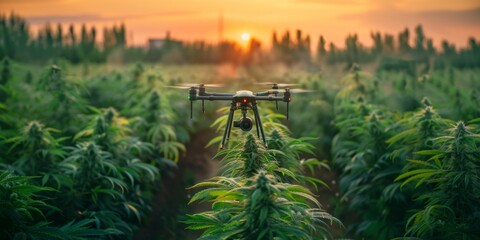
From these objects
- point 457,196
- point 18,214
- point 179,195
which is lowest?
point 179,195

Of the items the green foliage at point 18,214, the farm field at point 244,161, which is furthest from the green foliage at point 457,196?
the green foliage at point 18,214

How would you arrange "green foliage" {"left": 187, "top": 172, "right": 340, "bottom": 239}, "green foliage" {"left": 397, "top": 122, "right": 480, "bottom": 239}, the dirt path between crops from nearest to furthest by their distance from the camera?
"green foliage" {"left": 187, "top": 172, "right": 340, "bottom": 239}, "green foliage" {"left": 397, "top": 122, "right": 480, "bottom": 239}, the dirt path between crops

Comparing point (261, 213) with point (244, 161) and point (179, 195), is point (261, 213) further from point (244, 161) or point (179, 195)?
point (179, 195)

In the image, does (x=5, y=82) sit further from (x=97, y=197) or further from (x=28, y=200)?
(x=28, y=200)

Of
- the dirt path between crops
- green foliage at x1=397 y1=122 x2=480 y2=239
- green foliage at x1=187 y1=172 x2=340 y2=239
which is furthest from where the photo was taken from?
the dirt path between crops

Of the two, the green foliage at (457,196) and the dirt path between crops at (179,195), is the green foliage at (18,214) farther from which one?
the green foliage at (457,196)

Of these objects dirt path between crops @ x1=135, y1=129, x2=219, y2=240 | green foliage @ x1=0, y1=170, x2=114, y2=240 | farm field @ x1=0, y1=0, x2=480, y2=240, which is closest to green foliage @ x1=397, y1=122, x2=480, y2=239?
farm field @ x1=0, y1=0, x2=480, y2=240

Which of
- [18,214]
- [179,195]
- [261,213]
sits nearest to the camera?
[261,213]

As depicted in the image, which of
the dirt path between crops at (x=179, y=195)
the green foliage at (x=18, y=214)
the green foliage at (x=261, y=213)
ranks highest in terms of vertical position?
the green foliage at (x=261, y=213)

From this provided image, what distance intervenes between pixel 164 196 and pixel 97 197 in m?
3.78

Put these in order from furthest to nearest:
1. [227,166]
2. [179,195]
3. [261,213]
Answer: [179,195], [227,166], [261,213]

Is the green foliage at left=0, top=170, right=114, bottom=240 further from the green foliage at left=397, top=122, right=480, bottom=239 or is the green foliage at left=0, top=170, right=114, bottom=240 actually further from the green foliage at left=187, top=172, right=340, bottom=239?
the green foliage at left=397, top=122, right=480, bottom=239

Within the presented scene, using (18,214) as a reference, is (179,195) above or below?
below

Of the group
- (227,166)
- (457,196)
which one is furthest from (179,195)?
(457,196)
